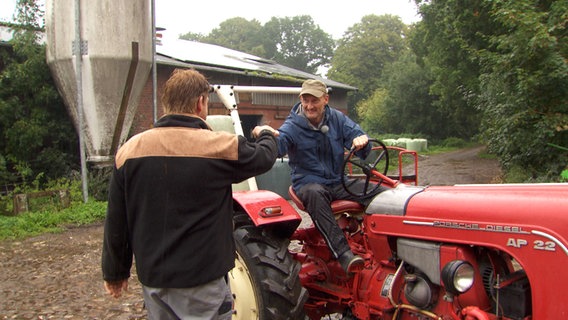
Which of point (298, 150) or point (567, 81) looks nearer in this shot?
point (298, 150)

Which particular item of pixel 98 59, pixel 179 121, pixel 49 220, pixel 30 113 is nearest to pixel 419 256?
pixel 179 121

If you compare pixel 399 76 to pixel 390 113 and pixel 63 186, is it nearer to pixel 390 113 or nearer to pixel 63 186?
pixel 390 113

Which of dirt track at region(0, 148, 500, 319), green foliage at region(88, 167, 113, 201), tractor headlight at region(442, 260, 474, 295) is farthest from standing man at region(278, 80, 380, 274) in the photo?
green foliage at region(88, 167, 113, 201)

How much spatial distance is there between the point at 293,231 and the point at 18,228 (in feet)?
19.7

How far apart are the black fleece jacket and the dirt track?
227 centimetres

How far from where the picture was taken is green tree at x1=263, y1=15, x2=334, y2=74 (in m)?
66.5

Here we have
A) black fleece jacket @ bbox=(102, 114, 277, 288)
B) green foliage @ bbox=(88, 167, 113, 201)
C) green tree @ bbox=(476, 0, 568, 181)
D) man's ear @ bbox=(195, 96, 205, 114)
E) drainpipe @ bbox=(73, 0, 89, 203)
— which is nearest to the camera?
black fleece jacket @ bbox=(102, 114, 277, 288)

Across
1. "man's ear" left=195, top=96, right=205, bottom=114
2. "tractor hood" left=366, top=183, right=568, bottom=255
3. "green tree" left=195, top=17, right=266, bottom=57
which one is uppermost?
"green tree" left=195, top=17, right=266, bottom=57

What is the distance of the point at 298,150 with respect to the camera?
138 inches

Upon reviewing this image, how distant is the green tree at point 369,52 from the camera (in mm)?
51188

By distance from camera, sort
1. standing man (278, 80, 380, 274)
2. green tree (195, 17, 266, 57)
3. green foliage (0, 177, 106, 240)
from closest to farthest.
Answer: standing man (278, 80, 380, 274) < green foliage (0, 177, 106, 240) < green tree (195, 17, 266, 57)

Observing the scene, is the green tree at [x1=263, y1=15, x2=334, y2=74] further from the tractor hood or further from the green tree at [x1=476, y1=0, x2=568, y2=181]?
the tractor hood

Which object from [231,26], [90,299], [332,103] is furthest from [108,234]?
[231,26]

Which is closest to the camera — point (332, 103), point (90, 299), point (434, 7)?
point (90, 299)
